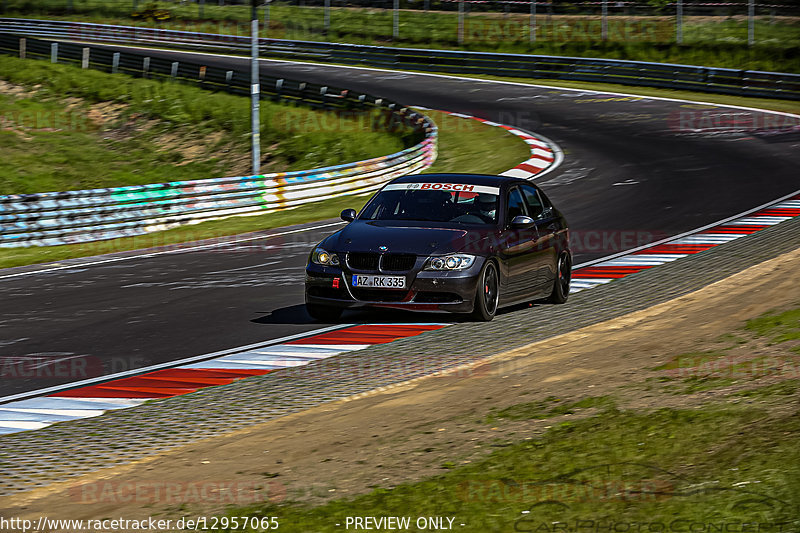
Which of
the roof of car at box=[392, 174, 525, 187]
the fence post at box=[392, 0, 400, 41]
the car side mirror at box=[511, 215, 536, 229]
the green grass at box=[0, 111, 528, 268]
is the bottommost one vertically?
the green grass at box=[0, 111, 528, 268]

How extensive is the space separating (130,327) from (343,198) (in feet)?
42.5

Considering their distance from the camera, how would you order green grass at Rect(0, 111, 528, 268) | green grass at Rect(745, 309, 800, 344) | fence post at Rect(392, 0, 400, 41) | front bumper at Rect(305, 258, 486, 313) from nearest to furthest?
green grass at Rect(745, 309, 800, 344), front bumper at Rect(305, 258, 486, 313), green grass at Rect(0, 111, 528, 268), fence post at Rect(392, 0, 400, 41)

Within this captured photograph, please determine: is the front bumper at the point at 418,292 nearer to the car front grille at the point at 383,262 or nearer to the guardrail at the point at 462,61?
the car front grille at the point at 383,262

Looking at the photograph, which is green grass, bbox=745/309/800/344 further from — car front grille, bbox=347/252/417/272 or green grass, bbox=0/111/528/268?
green grass, bbox=0/111/528/268

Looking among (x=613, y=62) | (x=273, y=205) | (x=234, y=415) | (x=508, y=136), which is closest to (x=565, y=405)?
(x=234, y=415)

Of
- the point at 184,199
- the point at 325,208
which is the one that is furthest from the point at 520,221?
the point at 325,208

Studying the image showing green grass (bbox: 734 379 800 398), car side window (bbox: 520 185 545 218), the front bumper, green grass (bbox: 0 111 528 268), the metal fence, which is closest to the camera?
green grass (bbox: 734 379 800 398)

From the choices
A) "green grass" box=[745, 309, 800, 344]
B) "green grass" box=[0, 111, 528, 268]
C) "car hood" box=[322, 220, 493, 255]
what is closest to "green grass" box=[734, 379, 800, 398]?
"green grass" box=[745, 309, 800, 344]

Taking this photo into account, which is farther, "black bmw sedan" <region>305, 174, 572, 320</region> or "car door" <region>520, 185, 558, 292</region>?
"car door" <region>520, 185, 558, 292</region>

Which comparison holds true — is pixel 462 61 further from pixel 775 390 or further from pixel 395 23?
pixel 775 390

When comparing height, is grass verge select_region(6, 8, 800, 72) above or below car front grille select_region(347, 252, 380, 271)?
above

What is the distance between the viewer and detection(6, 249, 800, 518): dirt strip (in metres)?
6.38

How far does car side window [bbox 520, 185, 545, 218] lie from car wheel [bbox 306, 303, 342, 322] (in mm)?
2541

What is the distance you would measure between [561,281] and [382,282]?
2.68 meters
